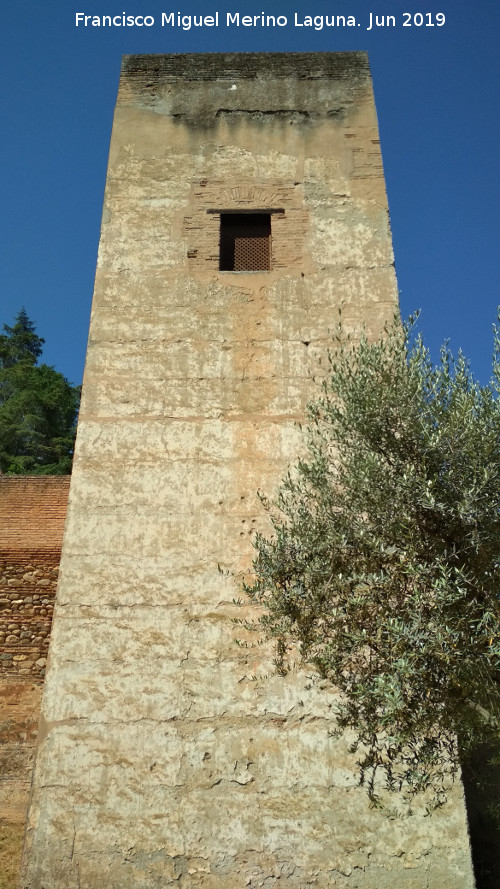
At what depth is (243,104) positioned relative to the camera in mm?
7277

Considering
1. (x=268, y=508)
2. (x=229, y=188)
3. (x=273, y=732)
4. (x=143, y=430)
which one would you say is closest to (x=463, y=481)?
(x=268, y=508)

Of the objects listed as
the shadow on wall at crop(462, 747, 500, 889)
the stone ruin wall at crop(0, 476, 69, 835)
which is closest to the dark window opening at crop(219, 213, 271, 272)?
the stone ruin wall at crop(0, 476, 69, 835)

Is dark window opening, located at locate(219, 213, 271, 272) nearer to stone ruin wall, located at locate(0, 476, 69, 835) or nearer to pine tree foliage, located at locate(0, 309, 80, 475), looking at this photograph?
stone ruin wall, located at locate(0, 476, 69, 835)

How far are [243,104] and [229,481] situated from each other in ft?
14.8

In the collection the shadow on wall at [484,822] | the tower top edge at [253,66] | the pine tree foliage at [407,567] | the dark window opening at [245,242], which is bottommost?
the shadow on wall at [484,822]

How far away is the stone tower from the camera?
4.64 metres

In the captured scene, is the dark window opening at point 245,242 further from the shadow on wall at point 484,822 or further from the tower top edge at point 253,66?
the shadow on wall at point 484,822

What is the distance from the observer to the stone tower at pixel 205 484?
4645 millimetres

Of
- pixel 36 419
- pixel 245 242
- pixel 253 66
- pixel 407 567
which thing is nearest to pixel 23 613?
pixel 245 242

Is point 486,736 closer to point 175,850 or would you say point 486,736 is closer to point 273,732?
point 273,732

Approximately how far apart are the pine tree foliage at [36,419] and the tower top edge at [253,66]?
1779 cm

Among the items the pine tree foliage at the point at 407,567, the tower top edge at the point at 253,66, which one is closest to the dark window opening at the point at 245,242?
the tower top edge at the point at 253,66

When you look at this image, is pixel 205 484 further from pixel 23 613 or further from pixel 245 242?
pixel 23 613

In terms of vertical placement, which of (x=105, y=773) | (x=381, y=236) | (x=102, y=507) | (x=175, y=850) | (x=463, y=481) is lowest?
(x=175, y=850)
